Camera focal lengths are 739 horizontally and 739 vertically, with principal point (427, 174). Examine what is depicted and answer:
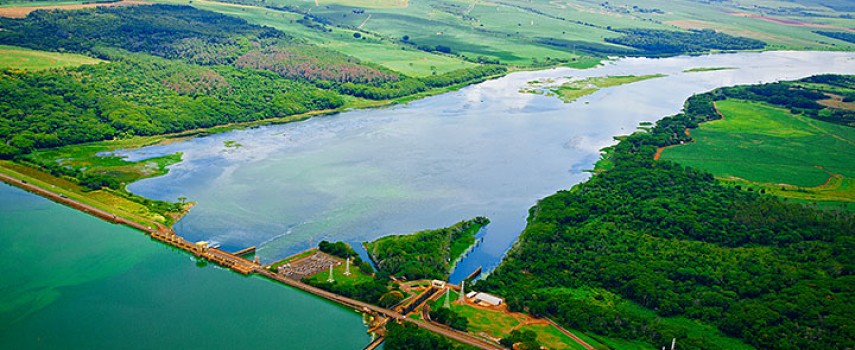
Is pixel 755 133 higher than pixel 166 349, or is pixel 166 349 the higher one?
pixel 755 133

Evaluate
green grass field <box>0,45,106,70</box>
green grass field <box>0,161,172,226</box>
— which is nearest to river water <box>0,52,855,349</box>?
green grass field <box>0,161,172,226</box>

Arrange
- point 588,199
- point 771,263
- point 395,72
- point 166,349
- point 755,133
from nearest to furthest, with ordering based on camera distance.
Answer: point 166,349 → point 771,263 → point 588,199 → point 755,133 → point 395,72

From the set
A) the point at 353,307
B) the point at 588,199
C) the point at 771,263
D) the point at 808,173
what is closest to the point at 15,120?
the point at 353,307

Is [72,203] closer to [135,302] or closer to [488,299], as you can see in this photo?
[135,302]

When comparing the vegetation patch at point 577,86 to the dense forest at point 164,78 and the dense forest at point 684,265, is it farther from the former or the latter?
the dense forest at point 684,265

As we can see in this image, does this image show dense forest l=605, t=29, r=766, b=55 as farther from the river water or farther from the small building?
the small building

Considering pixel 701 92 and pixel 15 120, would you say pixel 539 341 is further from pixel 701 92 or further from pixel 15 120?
pixel 701 92

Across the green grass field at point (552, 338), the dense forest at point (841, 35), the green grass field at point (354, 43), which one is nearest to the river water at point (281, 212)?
the green grass field at point (552, 338)
